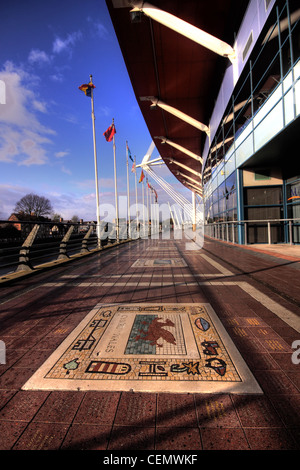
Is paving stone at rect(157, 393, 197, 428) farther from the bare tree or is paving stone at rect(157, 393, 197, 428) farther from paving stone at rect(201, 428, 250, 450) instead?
the bare tree

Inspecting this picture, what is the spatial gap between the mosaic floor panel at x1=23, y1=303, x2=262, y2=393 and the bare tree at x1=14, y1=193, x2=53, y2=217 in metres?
56.6

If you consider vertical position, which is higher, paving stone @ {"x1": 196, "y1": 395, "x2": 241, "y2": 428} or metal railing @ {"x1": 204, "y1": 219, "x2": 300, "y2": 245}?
metal railing @ {"x1": 204, "y1": 219, "x2": 300, "y2": 245}

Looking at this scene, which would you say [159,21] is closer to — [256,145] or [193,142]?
[256,145]

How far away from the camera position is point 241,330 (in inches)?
104

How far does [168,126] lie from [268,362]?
66.4ft

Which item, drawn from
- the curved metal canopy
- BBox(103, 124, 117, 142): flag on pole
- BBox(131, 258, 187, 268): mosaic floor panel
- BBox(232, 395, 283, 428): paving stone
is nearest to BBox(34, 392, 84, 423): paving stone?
BBox(232, 395, 283, 428): paving stone

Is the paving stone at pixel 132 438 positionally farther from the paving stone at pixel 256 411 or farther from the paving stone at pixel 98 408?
the paving stone at pixel 256 411

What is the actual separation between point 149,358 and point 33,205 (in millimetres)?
59443

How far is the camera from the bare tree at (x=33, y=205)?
173 feet

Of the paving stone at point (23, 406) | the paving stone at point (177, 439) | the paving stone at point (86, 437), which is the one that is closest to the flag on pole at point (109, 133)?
the paving stone at point (23, 406)

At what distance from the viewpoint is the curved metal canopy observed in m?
8.25

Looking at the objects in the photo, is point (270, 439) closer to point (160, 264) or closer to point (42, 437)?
point (42, 437)

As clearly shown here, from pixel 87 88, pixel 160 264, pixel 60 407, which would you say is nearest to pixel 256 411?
pixel 60 407

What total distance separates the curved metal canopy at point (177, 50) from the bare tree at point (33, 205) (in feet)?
149
